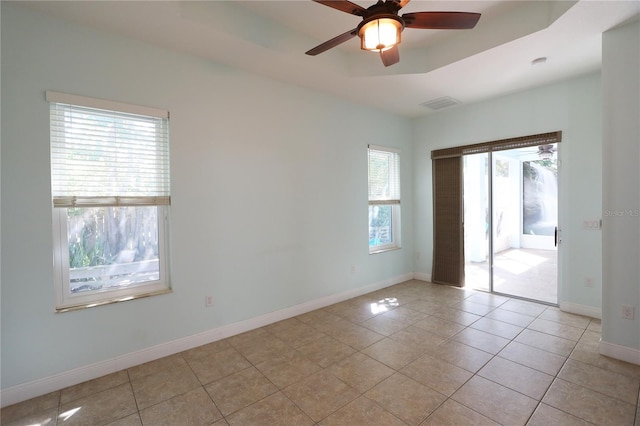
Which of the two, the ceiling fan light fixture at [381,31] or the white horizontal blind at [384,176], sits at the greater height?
the ceiling fan light fixture at [381,31]

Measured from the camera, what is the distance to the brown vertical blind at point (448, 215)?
15.1 ft

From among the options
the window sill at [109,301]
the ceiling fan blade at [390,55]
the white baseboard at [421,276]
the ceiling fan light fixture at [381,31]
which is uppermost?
the ceiling fan blade at [390,55]

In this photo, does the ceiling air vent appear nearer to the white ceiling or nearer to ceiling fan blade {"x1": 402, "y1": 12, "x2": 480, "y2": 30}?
the white ceiling

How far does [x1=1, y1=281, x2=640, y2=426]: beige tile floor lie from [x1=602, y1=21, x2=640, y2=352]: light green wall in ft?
1.51

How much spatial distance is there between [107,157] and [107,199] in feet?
1.16

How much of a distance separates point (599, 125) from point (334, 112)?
3.07 m

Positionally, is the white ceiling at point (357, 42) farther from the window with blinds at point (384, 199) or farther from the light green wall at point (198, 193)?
the window with blinds at point (384, 199)

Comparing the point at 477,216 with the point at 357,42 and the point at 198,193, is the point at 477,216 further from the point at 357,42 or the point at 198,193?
the point at 198,193

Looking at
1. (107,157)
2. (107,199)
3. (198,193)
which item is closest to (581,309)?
(198,193)

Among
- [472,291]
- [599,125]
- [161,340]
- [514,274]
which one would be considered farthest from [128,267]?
[514,274]

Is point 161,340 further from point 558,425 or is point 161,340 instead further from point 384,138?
point 384,138

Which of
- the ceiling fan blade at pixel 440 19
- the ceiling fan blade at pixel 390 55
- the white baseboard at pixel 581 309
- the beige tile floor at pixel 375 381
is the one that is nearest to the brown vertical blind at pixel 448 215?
the white baseboard at pixel 581 309

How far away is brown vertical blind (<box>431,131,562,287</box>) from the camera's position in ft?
15.1

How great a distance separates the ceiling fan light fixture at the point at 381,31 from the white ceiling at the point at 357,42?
0.95 m
